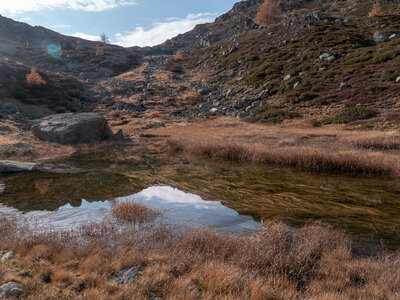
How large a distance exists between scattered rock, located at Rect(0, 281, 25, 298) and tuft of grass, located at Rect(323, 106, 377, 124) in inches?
1321

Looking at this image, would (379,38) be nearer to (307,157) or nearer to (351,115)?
(351,115)

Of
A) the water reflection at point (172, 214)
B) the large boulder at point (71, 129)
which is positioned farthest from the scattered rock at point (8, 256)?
the large boulder at point (71, 129)

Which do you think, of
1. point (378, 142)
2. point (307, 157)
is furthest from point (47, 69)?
point (378, 142)

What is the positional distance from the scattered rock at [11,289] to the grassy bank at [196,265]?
0.39 ft

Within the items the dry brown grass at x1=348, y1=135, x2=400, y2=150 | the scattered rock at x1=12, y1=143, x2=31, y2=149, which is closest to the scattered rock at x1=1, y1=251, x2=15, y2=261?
the dry brown grass at x1=348, y1=135, x2=400, y2=150

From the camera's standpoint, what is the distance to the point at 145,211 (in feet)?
32.5

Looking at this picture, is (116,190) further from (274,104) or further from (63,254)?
(274,104)

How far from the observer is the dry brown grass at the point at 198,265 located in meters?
4.59

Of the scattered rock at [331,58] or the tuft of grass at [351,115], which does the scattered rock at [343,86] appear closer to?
the tuft of grass at [351,115]

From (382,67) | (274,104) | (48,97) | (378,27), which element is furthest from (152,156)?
(378,27)

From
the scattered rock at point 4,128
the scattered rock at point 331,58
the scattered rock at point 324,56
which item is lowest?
the scattered rock at point 4,128

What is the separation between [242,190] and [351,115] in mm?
24310

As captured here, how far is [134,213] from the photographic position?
9.71 meters

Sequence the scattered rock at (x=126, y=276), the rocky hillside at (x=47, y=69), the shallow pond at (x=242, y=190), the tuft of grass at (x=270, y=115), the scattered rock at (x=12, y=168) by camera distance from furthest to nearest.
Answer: the rocky hillside at (x=47, y=69) < the tuft of grass at (x=270, y=115) < the scattered rock at (x=12, y=168) < the shallow pond at (x=242, y=190) < the scattered rock at (x=126, y=276)
